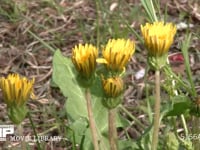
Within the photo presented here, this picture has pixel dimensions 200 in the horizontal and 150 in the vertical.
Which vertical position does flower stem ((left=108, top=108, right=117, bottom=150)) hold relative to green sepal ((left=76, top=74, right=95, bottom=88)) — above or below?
below

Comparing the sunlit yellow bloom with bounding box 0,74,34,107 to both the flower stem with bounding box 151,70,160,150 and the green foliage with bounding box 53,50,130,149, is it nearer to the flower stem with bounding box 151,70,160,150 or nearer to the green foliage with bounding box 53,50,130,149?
the flower stem with bounding box 151,70,160,150

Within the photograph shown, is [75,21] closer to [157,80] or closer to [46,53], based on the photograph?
[46,53]

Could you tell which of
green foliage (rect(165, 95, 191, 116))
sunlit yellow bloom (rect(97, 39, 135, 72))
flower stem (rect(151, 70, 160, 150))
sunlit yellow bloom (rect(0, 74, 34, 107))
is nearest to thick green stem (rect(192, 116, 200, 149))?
green foliage (rect(165, 95, 191, 116))

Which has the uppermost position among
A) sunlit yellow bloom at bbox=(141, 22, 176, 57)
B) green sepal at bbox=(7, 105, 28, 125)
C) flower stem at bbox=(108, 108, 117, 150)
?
sunlit yellow bloom at bbox=(141, 22, 176, 57)

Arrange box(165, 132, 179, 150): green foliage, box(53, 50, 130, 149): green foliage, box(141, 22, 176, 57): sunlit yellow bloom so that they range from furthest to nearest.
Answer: box(53, 50, 130, 149): green foliage
box(165, 132, 179, 150): green foliage
box(141, 22, 176, 57): sunlit yellow bloom

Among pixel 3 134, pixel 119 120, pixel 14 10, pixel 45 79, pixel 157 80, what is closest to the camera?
pixel 157 80

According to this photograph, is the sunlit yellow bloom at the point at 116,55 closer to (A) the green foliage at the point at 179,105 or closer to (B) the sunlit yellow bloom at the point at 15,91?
(B) the sunlit yellow bloom at the point at 15,91

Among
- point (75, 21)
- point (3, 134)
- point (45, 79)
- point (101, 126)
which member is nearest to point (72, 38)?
point (75, 21)
